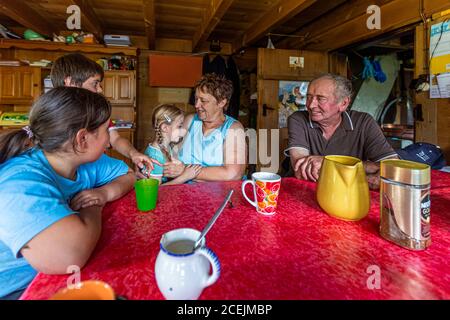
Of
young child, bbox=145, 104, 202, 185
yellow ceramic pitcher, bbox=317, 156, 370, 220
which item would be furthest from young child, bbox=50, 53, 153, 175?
yellow ceramic pitcher, bbox=317, 156, 370, 220

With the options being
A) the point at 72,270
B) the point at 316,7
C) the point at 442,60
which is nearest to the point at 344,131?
the point at 442,60

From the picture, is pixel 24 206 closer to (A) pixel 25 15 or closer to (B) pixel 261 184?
(B) pixel 261 184

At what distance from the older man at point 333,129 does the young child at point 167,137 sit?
0.64 m

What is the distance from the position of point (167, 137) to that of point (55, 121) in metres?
1.00

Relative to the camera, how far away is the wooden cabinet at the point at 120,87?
151 inches

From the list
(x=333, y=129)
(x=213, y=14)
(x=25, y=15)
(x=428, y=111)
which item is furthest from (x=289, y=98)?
(x=25, y=15)

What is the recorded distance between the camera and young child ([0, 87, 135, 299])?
55cm

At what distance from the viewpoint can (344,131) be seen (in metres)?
1.80

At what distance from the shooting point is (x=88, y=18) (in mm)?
3246

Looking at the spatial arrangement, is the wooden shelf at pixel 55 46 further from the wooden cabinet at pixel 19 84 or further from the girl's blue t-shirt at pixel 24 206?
the girl's blue t-shirt at pixel 24 206

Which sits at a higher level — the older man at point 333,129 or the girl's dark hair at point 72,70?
the girl's dark hair at point 72,70

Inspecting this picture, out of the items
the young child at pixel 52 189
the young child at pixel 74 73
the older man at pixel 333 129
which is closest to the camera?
the young child at pixel 52 189

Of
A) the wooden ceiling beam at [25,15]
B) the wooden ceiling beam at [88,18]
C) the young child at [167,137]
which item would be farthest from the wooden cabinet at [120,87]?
the young child at [167,137]

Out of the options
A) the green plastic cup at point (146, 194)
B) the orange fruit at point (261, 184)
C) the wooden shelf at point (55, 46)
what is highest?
the wooden shelf at point (55, 46)
